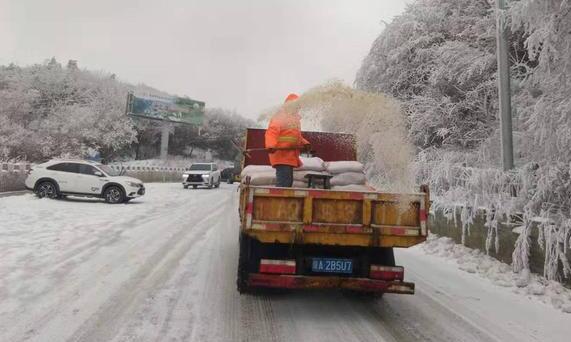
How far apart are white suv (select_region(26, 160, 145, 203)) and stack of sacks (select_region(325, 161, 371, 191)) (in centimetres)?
1450

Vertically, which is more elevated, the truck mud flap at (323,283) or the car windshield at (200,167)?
the car windshield at (200,167)

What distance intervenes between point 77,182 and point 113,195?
1.48 m

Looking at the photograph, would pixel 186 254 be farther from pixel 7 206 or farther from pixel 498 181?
pixel 7 206

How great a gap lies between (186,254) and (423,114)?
10.0m

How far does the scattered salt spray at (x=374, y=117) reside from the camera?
20.1 ft

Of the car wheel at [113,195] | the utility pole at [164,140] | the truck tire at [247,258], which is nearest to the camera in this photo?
the truck tire at [247,258]

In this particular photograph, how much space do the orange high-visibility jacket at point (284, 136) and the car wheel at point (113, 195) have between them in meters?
14.7

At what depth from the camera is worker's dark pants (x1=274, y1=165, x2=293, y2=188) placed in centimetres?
620

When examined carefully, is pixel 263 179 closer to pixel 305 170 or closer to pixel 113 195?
pixel 305 170

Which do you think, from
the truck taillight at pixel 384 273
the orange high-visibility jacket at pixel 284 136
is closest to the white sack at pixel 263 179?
the orange high-visibility jacket at pixel 284 136

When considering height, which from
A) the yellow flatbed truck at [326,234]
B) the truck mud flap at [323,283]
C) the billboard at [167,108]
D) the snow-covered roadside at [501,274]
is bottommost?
the snow-covered roadside at [501,274]

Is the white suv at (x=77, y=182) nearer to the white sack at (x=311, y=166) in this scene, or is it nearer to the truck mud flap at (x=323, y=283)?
the white sack at (x=311, y=166)

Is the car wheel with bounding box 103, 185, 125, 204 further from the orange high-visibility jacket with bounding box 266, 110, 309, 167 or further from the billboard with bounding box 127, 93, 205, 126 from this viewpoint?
the billboard with bounding box 127, 93, 205, 126

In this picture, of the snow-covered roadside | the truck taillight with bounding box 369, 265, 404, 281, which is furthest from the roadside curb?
the truck taillight with bounding box 369, 265, 404, 281
